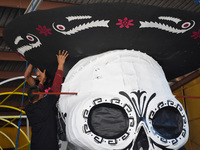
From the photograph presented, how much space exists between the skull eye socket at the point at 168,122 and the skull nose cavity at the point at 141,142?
0.45 feet

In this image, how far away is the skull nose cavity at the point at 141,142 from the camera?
224 centimetres

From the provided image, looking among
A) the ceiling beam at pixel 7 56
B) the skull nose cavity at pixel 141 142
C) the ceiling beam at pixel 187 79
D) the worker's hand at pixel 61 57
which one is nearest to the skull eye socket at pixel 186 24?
the skull nose cavity at pixel 141 142

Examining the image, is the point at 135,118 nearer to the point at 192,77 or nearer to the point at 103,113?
the point at 103,113

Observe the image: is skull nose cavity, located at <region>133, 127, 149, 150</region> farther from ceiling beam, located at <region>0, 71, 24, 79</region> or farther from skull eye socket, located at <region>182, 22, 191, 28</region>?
ceiling beam, located at <region>0, 71, 24, 79</region>

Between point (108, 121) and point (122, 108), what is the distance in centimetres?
16

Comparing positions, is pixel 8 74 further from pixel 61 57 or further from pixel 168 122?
pixel 168 122

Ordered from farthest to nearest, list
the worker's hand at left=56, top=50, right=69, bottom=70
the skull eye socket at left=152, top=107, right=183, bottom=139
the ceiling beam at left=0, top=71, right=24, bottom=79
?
the ceiling beam at left=0, top=71, right=24, bottom=79
the worker's hand at left=56, top=50, right=69, bottom=70
the skull eye socket at left=152, top=107, right=183, bottom=139

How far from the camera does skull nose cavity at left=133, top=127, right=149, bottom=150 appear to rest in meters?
2.24

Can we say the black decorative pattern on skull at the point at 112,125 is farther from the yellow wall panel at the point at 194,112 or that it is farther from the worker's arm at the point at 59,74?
the yellow wall panel at the point at 194,112

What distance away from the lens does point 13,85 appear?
913 centimetres

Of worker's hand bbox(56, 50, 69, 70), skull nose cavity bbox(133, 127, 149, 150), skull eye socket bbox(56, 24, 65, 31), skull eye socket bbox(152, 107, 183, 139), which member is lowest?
skull nose cavity bbox(133, 127, 149, 150)

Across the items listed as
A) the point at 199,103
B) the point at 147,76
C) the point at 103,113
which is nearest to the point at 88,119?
the point at 103,113

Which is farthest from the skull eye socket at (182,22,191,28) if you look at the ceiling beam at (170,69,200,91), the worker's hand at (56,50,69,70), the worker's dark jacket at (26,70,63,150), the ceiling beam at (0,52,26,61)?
the ceiling beam at (0,52,26,61)

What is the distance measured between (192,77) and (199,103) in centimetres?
76
